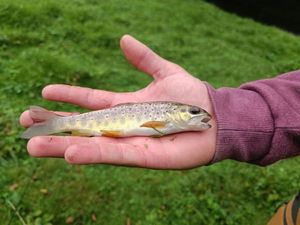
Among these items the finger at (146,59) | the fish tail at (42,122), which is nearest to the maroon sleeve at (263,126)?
the finger at (146,59)

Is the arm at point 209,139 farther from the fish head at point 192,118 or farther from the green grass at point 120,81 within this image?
the green grass at point 120,81

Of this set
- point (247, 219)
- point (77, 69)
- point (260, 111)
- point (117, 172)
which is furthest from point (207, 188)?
point (77, 69)

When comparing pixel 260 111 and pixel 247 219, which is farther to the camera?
pixel 247 219

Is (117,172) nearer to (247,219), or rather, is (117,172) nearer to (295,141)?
(247,219)

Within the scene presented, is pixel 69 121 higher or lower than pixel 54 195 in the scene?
higher

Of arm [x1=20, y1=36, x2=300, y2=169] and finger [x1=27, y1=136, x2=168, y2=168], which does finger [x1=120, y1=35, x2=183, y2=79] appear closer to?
arm [x1=20, y1=36, x2=300, y2=169]

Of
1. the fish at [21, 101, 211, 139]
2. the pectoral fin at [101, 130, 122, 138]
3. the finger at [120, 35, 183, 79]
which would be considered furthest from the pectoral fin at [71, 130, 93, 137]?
the finger at [120, 35, 183, 79]
